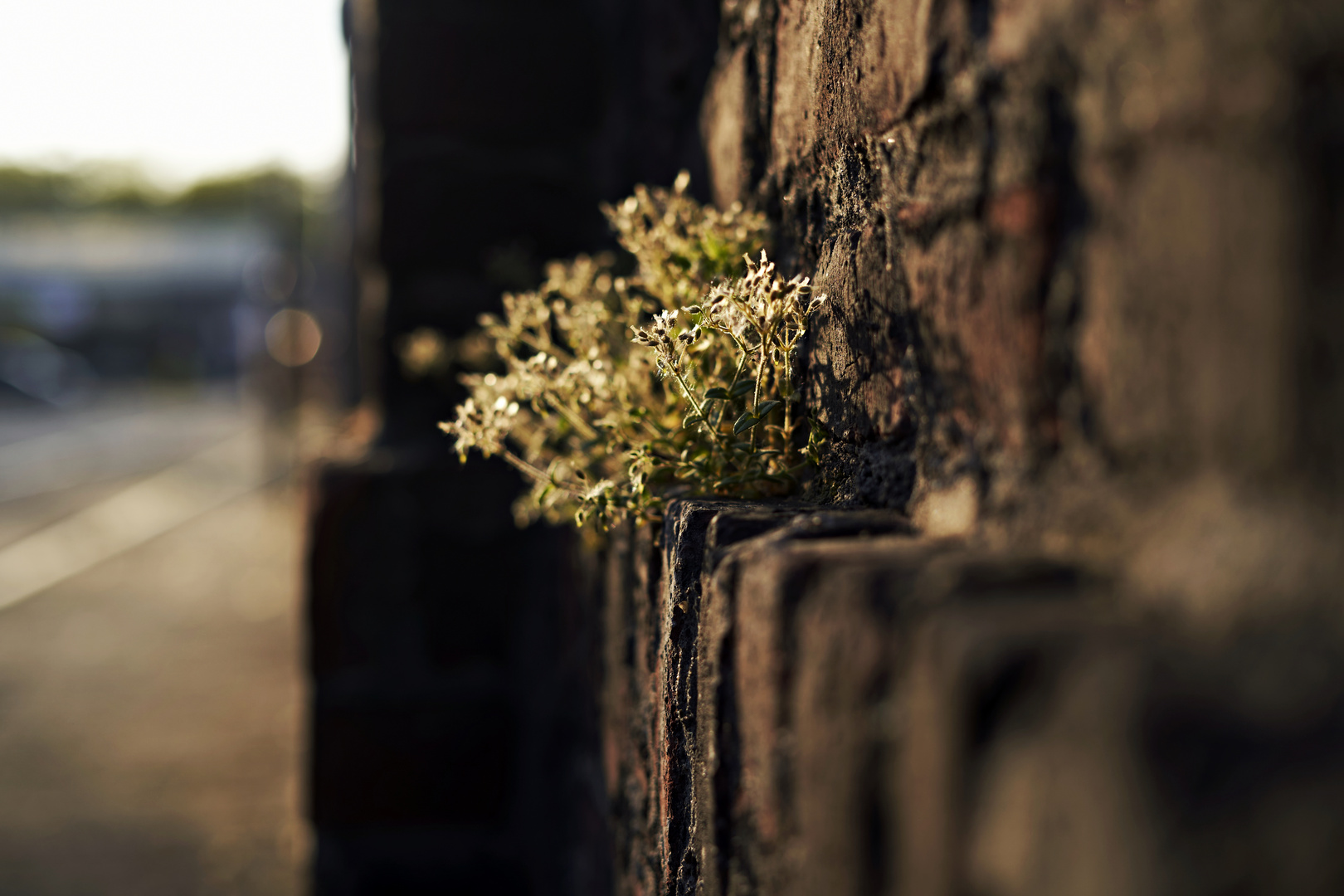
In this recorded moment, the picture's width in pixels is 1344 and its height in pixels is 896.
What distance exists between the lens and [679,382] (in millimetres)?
1010

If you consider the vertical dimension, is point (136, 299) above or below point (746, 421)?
above

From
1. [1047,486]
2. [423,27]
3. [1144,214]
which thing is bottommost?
[1047,486]

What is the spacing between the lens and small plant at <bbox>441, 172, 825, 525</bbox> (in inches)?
39.9

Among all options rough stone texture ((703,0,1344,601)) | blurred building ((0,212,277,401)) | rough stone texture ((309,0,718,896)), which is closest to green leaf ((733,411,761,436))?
rough stone texture ((703,0,1344,601))

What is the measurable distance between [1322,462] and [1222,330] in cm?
8

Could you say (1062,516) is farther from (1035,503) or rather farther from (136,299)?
(136,299)

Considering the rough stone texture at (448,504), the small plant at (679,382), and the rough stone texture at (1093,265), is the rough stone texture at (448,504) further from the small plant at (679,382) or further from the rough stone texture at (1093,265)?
the rough stone texture at (1093,265)

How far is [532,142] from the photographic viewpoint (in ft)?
8.38

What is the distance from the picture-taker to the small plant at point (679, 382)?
1.01 m

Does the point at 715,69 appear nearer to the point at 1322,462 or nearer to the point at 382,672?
the point at 1322,462

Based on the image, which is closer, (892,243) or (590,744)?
(892,243)

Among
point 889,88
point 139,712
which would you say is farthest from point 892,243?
point 139,712

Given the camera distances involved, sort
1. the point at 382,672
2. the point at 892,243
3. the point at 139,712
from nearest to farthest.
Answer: the point at 892,243
the point at 382,672
the point at 139,712

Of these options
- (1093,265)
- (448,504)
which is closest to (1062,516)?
(1093,265)
